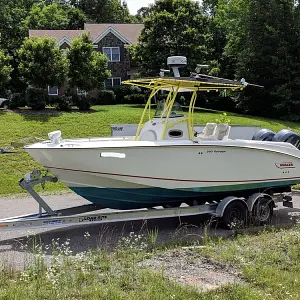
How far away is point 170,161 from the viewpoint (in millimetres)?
7695

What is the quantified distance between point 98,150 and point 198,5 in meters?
30.3

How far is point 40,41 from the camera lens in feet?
79.1

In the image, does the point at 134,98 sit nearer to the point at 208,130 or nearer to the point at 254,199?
the point at 208,130

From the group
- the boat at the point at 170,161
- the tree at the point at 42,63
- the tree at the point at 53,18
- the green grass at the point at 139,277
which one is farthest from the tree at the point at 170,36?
the green grass at the point at 139,277

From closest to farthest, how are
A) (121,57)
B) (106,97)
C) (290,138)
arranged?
(290,138), (106,97), (121,57)

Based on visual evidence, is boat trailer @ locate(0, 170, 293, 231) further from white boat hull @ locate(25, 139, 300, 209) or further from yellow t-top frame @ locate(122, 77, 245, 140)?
yellow t-top frame @ locate(122, 77, 245, 140)

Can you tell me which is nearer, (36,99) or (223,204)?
(223,204)

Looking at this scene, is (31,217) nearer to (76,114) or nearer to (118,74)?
(76,114)

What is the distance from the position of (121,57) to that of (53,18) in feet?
57.8

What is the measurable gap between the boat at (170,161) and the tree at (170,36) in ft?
81.9

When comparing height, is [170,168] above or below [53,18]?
below

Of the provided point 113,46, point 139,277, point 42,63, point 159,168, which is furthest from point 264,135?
point 113,46

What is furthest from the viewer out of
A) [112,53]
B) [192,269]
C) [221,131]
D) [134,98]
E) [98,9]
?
[98,9]

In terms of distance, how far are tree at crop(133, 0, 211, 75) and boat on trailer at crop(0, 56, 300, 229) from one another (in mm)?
24868
